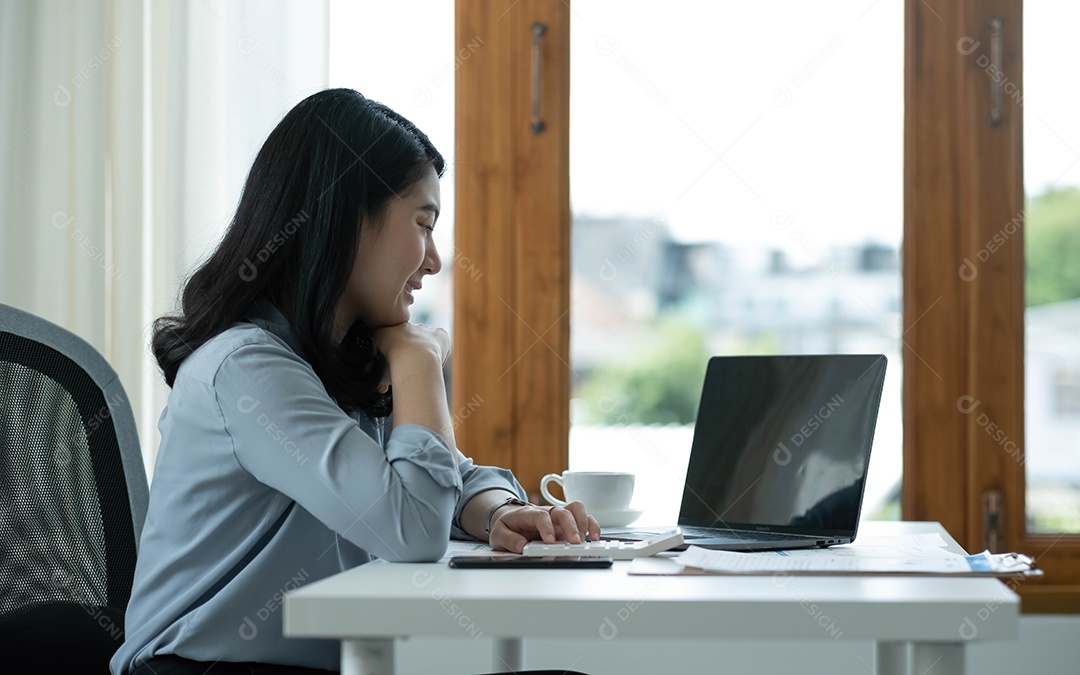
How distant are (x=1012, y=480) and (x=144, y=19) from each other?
78.6 inches

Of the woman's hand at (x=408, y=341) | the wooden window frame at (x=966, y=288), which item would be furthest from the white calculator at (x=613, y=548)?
the wooden window frame at (x=966, y=288)

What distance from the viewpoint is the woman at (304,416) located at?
3.33 feet

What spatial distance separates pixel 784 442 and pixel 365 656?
2.29 feet

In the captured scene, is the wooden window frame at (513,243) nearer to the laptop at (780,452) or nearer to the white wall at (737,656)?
the white wall at (737,656)

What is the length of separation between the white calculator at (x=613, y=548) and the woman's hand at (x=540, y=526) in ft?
0.07

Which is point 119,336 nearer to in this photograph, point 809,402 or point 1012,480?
point 809,402

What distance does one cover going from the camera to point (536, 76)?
215 centimetres

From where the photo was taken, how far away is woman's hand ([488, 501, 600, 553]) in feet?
3.70

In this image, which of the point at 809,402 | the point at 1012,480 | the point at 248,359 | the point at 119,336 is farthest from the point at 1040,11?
the point at 119,336

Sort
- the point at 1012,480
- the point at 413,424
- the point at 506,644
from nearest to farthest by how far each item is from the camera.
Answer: the point at 413,424 < the point at 506,644 < the point at 1012,480

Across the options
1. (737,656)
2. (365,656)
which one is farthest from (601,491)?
(737,656)

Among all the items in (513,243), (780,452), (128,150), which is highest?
(128,150)

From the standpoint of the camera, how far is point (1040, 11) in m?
2.07

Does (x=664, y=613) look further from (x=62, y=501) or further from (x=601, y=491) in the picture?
(x=62, y=501)
